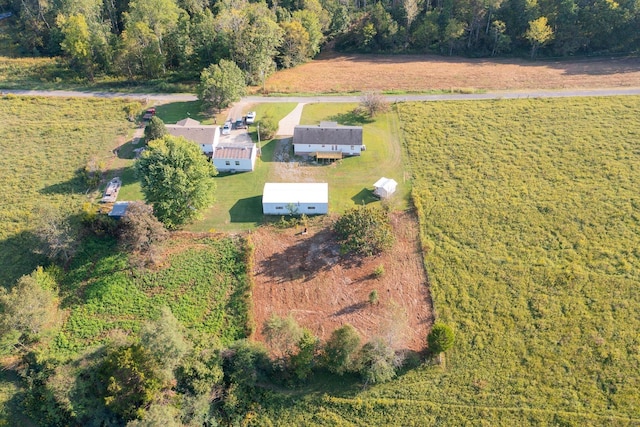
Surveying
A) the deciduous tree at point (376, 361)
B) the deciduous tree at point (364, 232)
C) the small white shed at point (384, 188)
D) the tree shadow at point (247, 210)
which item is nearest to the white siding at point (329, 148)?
the small white shed at point (384, 188)

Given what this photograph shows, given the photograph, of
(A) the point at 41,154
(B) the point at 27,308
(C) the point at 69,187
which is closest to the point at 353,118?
(C) the point at 69,187

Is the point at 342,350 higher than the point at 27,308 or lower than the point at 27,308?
lower

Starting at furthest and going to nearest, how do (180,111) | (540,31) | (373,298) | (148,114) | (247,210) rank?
(540,31) < (180,111) < (148,114) < (247,210) < (373,298)

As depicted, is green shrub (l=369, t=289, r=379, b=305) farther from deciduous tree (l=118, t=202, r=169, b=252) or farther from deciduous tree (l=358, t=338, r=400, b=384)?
deciduous tree (l=118, t=202, r=169, b=252)

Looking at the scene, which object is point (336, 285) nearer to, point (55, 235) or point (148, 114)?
point (55, 235)

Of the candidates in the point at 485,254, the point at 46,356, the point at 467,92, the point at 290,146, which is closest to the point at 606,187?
the point at 485,254

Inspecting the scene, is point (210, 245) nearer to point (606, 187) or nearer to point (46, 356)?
point (46, 356)

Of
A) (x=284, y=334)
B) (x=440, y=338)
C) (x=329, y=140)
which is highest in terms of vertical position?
(x=329, y=140)
